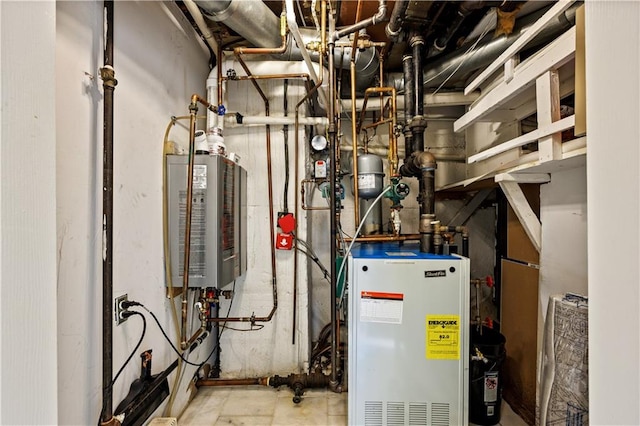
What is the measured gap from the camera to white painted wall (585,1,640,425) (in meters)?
0.43

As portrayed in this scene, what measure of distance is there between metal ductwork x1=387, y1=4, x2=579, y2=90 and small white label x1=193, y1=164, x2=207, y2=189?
1733mm

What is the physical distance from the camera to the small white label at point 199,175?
1.53m

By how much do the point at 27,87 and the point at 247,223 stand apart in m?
1.62

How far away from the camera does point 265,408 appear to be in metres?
1.73

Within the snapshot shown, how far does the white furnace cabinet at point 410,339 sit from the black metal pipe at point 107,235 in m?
1.05

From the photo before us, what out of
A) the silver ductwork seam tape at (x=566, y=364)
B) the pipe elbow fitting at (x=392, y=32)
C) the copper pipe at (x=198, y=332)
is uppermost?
the pipe elbow fitting at (x=392, y=32)

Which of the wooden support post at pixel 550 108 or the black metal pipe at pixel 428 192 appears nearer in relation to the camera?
the wooden support post at pixel 550 108

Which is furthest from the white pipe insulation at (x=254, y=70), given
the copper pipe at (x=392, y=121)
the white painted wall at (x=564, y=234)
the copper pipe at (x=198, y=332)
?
the white painted wall at (x=564, y=234)

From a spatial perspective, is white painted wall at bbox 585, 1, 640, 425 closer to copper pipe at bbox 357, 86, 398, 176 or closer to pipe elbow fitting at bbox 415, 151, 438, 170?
pipe elbow fitting at bbox 415, 151, 438, 170

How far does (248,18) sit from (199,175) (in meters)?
0.99

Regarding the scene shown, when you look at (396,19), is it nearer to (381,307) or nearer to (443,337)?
(381,307)

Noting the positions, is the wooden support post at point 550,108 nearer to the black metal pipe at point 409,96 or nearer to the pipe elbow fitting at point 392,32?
the black metal pipe at point 409,96

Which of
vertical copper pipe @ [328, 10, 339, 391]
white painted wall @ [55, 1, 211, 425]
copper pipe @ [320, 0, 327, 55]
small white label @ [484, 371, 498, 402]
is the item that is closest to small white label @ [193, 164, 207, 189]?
white painted wall @ [55, 1, 211, 425]

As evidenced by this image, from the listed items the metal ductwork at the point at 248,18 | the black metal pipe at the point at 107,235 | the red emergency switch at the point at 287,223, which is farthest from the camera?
the red emergency switch at the point at 287,223
